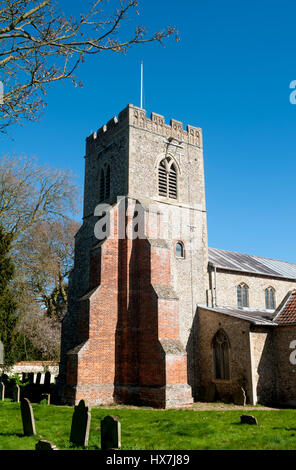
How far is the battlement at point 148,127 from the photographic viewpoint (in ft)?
72.3

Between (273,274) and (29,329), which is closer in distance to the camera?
(273,274)

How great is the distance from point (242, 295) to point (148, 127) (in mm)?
11478

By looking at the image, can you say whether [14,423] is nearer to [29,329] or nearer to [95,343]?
[95,343]

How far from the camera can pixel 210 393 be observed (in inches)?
757

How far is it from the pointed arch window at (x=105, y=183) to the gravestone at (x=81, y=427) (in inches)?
583

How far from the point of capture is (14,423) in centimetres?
1148

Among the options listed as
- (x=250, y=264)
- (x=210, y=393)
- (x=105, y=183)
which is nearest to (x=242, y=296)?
(x=250, y=264)

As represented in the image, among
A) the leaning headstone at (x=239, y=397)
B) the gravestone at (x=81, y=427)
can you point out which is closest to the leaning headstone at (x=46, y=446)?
the gravestone at (x=81, y=427)

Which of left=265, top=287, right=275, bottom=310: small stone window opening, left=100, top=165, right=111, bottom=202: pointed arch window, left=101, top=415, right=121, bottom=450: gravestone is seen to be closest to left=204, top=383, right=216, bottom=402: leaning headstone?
left=265, top=287, right=275, bottom=310: small stone window opening

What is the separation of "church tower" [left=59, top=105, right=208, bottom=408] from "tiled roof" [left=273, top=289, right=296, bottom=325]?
13.1 feet

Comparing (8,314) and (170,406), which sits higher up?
(8,314)

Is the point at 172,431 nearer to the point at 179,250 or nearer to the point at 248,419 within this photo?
the point at 248,419
